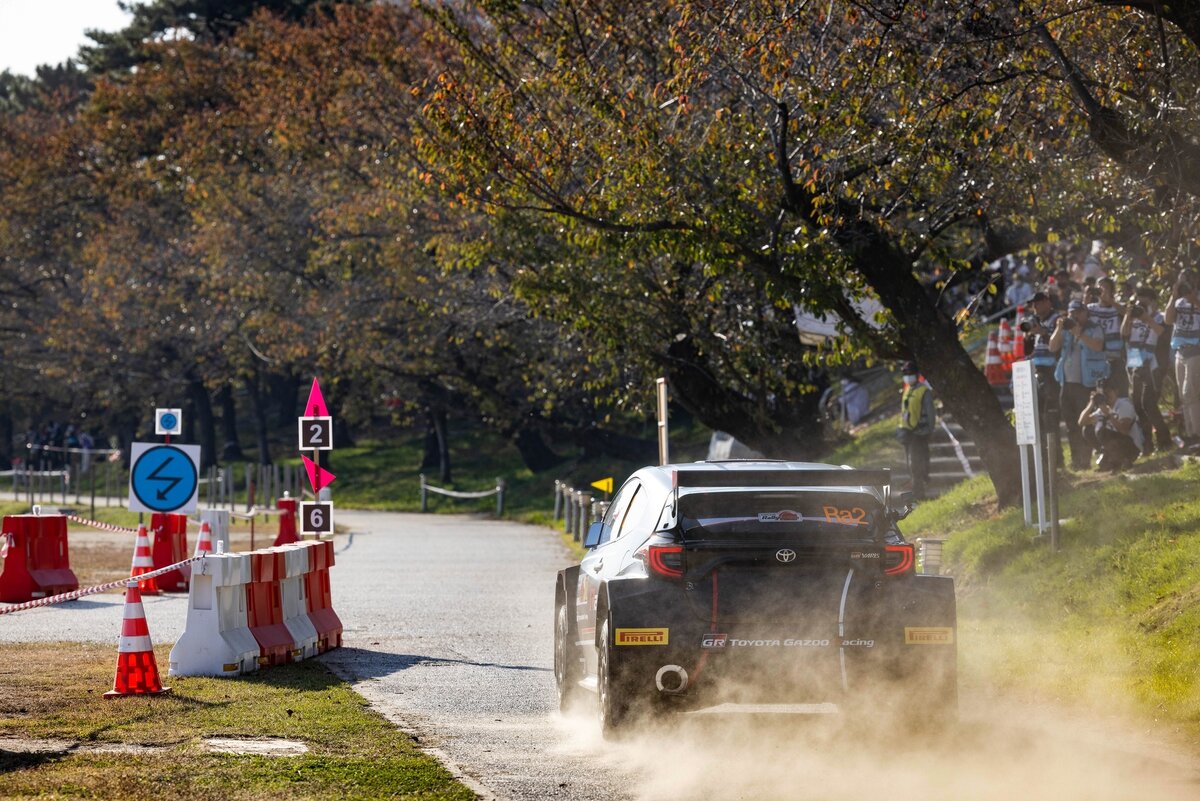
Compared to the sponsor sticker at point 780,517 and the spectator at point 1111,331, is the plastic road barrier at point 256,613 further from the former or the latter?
the spectator at point 1111,331

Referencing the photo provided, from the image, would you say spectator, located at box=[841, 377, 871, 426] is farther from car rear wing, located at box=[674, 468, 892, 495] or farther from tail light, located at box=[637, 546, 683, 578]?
→ tail light, located at box=[637, 546, 683, 578]

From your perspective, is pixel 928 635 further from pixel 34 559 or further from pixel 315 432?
pixel 34 559

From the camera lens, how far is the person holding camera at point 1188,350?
17656mm

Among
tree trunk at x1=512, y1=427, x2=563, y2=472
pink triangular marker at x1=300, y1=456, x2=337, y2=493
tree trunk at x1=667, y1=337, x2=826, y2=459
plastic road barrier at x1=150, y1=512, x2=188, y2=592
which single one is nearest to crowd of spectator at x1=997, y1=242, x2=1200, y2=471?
tree trunk at x1=667, y1=337, x2=826, y2=459

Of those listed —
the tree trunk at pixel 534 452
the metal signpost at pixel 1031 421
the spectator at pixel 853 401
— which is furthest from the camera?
the tree trunk at pixel 534 452

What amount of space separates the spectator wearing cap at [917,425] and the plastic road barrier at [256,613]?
9527mm

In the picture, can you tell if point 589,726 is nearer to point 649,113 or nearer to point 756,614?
point 756,614

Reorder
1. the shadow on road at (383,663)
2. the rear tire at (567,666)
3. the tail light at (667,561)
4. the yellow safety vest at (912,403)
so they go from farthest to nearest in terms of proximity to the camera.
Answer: the yellow safety vest at (912,403) < the shadow on road at (383,663) < the rear tire at (567,666) < the tail light at (667,561)

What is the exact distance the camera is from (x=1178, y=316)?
1777 cm

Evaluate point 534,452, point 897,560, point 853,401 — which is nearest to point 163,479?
point 897,560

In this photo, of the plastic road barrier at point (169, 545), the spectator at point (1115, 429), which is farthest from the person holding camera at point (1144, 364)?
the plastic road barrier at point (169, 545)

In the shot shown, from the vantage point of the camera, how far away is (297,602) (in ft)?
45.9

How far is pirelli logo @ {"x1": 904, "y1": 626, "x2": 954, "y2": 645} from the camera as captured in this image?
896cm

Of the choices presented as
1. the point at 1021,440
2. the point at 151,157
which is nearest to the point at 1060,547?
the point at 1021,440
